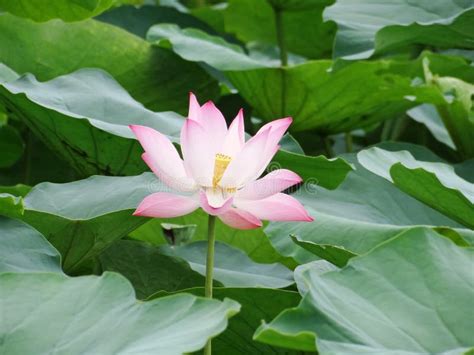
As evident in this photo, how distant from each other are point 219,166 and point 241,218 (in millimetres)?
68

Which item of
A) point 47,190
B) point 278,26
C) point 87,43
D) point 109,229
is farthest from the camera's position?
point 278,26

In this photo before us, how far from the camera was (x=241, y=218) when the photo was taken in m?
1.09

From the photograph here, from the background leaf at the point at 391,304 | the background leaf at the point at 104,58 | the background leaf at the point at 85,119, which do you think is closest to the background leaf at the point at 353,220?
the background leaf at the point at 391,304

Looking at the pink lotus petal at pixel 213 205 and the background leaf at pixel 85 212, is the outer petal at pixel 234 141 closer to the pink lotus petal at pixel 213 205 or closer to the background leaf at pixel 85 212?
the pink lotus petal at pixel 213 205

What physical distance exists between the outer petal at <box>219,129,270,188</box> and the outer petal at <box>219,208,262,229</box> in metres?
0.03

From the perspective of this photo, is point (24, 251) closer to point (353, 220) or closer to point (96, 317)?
point (96, 317)

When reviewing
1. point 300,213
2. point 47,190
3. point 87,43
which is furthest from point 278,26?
point 300,213

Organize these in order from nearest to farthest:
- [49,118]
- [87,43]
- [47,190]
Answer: [47,190], [49,118], [87,43]

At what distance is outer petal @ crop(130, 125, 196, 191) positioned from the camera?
110 centimetres

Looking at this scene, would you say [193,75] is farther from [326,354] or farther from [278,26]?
[326,354]

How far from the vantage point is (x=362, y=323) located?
1.00 meters

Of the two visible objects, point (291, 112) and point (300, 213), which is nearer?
point (300, 213)

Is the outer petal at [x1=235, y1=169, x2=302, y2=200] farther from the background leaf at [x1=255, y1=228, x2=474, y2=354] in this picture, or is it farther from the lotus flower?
the background leaf at [x1=255, y1=228, x2=474, y2=354]

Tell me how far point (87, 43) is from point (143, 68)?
130 millimetres
